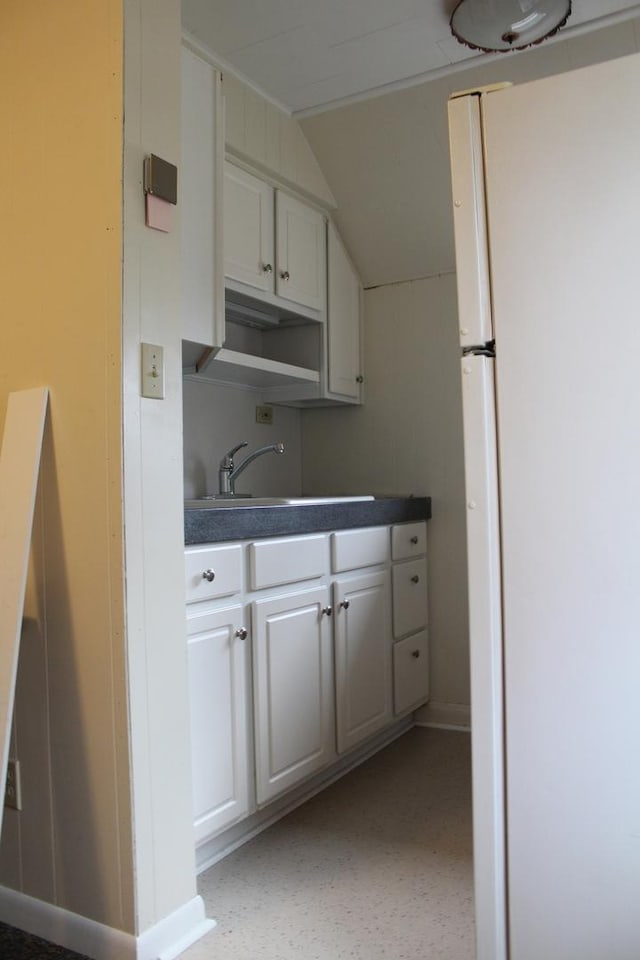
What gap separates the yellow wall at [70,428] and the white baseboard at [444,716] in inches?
70.0

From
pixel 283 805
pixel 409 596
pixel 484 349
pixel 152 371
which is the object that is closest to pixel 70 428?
pixel 152 371

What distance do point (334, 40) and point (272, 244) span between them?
662 millimetres

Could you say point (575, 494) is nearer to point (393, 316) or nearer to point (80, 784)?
point (80, 784)

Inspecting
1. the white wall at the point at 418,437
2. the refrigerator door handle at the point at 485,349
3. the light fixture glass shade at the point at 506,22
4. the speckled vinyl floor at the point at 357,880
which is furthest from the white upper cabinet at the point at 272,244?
the speckled vinyl floor at the point at 357,880

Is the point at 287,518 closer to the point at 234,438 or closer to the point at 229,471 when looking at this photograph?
the point at 229,471

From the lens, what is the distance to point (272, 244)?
268 cm

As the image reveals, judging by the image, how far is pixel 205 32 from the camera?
7.43 feet

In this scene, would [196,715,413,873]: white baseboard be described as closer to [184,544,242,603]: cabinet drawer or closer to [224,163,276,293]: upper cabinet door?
[184,544,242,603]: cabinet drawer

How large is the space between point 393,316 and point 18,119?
1826 millimetres

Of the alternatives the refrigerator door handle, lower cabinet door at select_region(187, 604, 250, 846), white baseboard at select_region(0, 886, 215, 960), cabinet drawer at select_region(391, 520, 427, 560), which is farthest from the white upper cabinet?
white baseboard at select_region(0, 886, 215, 960)

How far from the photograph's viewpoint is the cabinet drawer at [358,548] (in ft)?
7.70

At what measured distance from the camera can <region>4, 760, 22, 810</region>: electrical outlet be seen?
164cm

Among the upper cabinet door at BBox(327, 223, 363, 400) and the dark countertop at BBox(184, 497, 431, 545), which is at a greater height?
the upper cabinet door at BBox(327, 223, 363, 400)

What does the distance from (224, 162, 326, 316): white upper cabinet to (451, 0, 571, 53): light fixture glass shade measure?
0.80 meters
